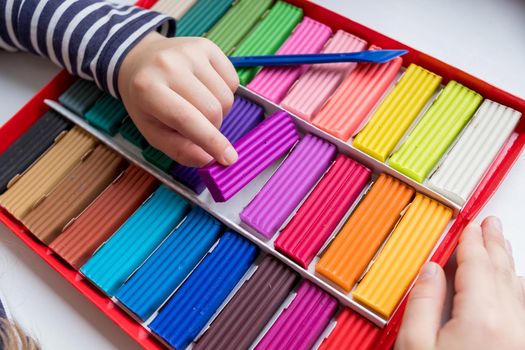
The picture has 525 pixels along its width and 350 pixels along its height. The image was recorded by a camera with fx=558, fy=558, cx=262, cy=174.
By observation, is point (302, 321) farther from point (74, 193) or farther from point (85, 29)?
point (85, 29)

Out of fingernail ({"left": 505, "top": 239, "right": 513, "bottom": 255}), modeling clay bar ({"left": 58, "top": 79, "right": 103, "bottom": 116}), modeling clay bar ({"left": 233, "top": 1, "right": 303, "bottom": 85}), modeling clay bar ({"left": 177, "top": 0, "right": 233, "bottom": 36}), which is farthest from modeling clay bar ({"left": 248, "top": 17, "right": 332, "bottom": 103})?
fingernail ({"left": 505, "top": 239, "right": 513, "bottom": 255})

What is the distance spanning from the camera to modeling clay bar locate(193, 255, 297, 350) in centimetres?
66

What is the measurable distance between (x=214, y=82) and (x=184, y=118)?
2.9 inches

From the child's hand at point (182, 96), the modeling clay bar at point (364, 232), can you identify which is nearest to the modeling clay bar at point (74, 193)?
the child's hand at point (182, 96)

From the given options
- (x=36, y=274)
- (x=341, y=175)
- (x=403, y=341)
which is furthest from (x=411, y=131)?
(x=36, y=274)

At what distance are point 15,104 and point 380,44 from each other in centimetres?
56

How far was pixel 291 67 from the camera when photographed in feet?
2.61

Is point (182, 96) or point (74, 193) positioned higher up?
point (182, 96)

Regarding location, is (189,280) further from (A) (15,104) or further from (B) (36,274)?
(A) (15,104)

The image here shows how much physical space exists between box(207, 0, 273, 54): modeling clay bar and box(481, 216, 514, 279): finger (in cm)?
44

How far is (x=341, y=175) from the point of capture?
2.35ft

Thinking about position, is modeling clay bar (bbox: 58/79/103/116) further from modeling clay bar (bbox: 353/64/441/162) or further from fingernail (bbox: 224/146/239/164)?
modeling clay bar (bbox: 353/64/441/162)

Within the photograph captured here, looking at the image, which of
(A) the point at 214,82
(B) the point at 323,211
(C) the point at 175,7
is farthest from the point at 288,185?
(C) the point at 175,7

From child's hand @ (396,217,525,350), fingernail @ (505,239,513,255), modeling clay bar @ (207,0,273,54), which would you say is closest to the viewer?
child's hand @ (396,217,525,350)
